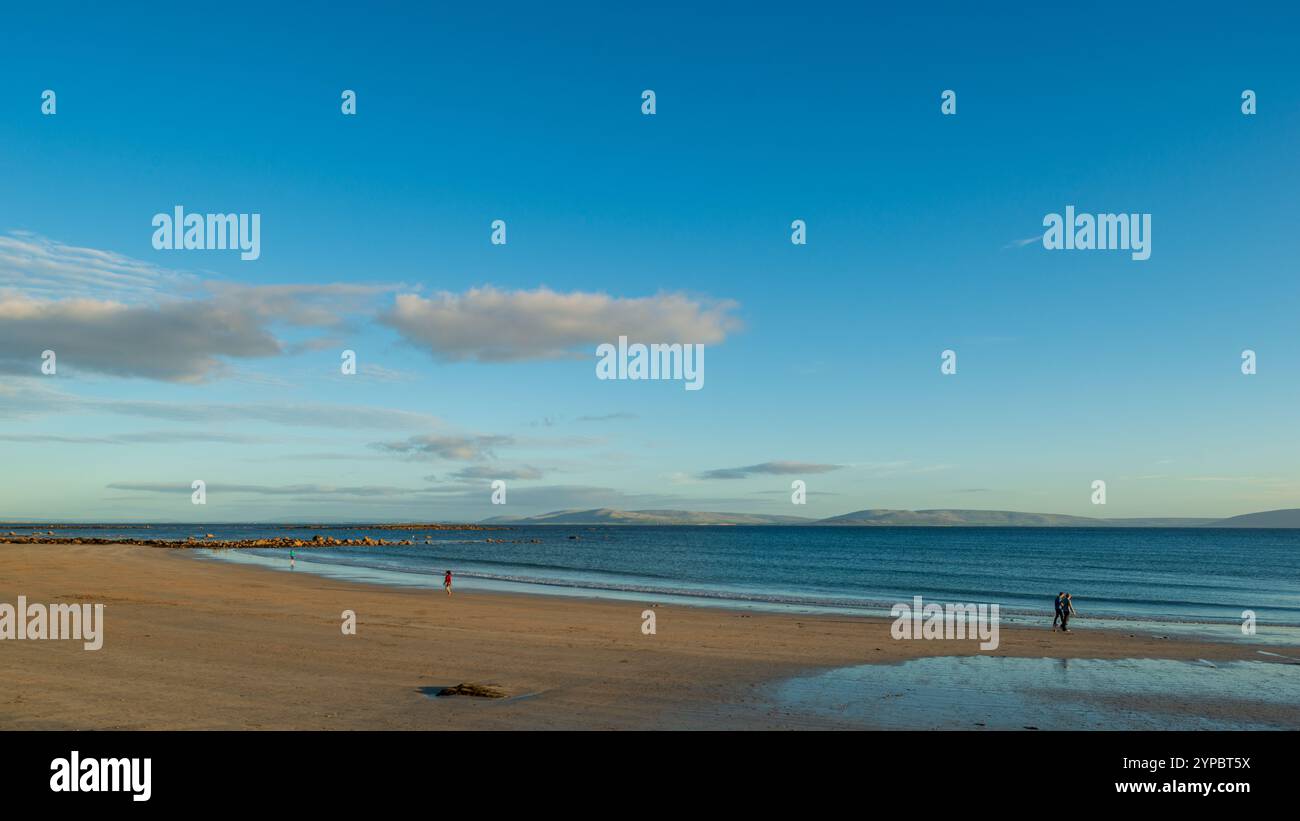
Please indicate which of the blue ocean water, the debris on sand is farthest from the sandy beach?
the blue ocean water

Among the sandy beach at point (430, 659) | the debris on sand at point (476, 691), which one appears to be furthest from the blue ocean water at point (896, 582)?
the debris on sand at point (476, 691)

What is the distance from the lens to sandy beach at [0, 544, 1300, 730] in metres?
14.1

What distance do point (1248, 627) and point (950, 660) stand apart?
71.0ft

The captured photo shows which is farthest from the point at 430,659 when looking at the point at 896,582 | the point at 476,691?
the point at 896,582

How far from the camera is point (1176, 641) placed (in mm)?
29375

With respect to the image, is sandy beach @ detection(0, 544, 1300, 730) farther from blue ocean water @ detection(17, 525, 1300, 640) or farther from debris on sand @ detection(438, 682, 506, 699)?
blue ocean water @ detection(17, 525, 1300, 640)

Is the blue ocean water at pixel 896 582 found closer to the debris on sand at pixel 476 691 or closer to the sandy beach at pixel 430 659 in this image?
the sandy beach at pixel 430 659

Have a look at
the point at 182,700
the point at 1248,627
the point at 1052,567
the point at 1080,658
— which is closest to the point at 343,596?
the point at 182,700

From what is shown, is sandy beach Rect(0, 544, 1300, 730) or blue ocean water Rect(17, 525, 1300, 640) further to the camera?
blue ocean water Rect(17, 525, 1300, 640)

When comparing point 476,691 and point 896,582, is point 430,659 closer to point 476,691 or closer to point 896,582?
point 476,691

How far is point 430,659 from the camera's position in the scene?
20.5 metres

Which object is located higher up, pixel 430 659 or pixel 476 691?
pixel 476 691

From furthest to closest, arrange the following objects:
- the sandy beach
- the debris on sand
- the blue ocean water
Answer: the blue ocean water, the debris on sand, the sandy beach

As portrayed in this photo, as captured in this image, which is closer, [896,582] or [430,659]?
[430,659]
